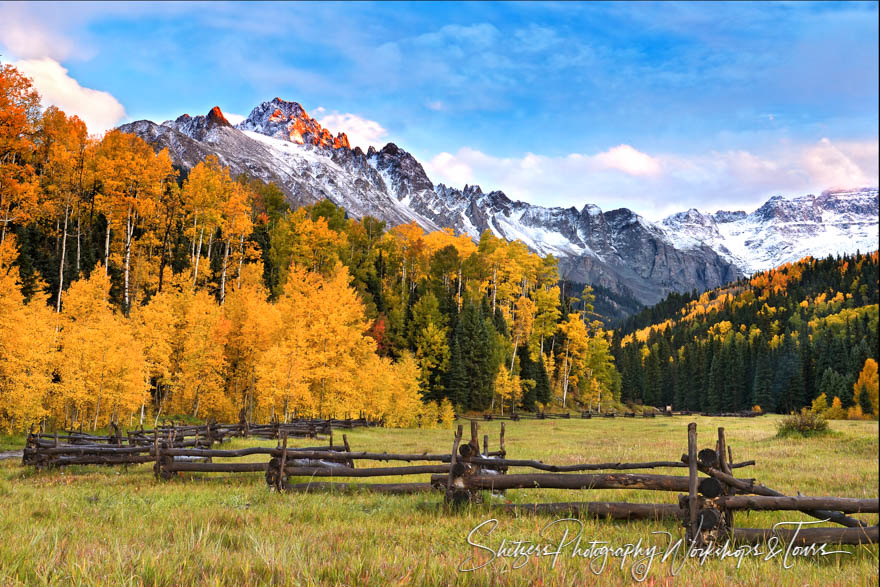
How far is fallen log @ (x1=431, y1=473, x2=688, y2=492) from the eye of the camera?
808 centimetres

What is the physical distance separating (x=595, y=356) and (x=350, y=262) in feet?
147

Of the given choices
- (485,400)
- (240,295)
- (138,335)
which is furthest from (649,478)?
(485,400)

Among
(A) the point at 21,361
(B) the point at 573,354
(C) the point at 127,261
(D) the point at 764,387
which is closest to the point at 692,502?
(A) the point at 21,361

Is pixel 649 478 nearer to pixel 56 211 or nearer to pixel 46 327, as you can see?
pixel 46 327

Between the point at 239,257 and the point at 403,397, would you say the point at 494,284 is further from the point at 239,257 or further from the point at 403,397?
the point at 239,257

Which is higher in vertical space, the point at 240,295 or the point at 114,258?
the point at 114,258

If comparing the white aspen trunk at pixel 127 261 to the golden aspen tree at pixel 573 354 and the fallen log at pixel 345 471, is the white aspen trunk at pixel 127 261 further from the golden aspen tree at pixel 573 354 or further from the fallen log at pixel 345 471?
the golden aspen tree at pixel 573 354

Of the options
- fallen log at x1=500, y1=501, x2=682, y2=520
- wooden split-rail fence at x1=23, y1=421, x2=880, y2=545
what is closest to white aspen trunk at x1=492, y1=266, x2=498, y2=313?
wooden split-rail fence at x1=23, y1=421, x2=880, y2=545

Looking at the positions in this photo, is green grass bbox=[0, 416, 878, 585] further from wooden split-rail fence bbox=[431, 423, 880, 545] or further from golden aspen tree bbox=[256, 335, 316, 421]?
golden aspen tree bbox=[256, 335, 316, 421]

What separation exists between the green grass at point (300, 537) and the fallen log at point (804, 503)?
0.55 meters

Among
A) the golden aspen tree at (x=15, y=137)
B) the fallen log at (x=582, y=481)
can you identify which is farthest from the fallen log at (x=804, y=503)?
the golden aspen tree at (x=15, y=137)

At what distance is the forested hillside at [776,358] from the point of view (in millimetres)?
99125

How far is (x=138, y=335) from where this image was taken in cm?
3266

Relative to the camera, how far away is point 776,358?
11681 cm
